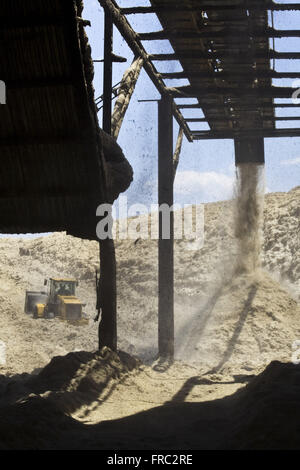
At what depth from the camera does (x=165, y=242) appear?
679 inches

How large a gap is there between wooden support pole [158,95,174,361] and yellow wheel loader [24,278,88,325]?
17.1 feet

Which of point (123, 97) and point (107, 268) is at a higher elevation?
point (123, 97)

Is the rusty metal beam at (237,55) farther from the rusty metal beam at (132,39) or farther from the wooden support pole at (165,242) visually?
the wooden support pole at (165,242)

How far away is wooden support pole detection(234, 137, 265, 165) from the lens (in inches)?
866

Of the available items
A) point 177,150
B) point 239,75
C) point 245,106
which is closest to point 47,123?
point 239,75

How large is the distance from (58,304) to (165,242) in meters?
6.99

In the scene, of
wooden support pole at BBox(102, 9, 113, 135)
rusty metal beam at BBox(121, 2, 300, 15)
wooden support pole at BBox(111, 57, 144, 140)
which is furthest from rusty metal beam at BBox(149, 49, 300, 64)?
wooden support pole at BBox(102, 9, 113, 135)

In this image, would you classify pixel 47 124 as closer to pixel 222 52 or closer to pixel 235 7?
pixel 235 7

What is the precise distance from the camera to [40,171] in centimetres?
1098

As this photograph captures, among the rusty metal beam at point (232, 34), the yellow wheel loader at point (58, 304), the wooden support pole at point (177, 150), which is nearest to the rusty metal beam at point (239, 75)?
the rusty metal beam at point (232, 34)

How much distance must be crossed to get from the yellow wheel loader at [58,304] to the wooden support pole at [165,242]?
5.21 m

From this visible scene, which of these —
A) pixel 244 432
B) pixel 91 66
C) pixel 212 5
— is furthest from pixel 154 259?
pixel 244 432

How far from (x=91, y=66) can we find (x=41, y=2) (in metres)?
1.27

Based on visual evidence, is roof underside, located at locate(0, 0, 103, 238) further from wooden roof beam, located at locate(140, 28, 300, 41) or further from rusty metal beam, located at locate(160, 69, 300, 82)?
rusty metal beam, located at locate(160, 69, 300, 82)
